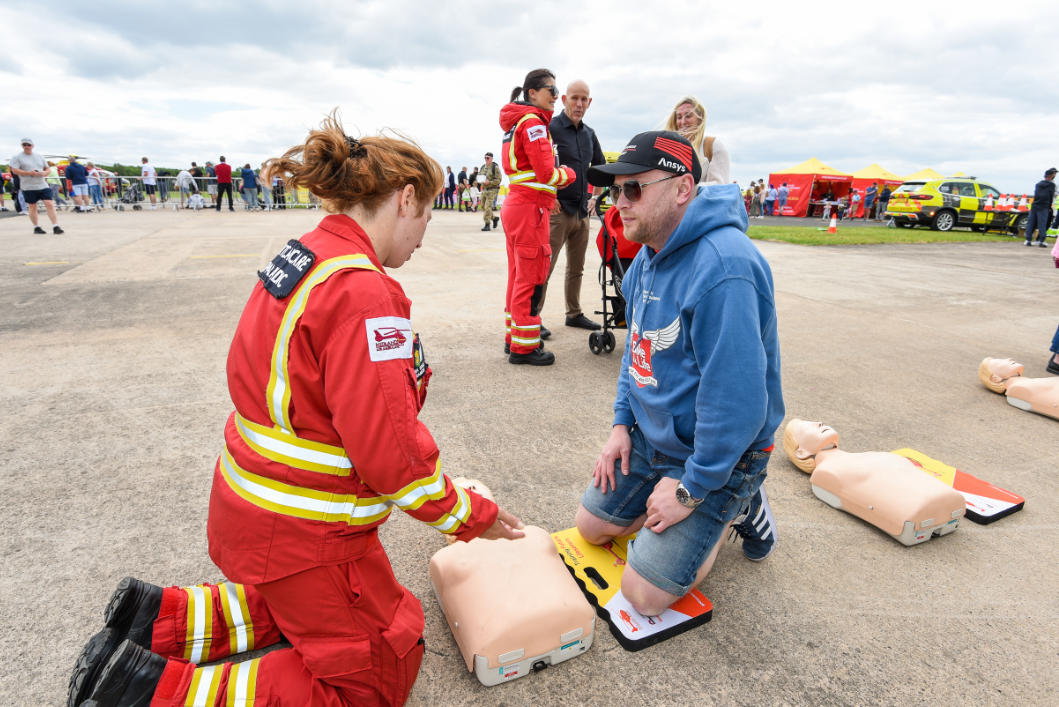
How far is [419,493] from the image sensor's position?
1474 millimetres

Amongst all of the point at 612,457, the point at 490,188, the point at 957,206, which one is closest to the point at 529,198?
the point at 612,457

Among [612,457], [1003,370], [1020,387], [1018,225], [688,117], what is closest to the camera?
[612,457]

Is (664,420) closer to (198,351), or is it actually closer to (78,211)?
(198,351)

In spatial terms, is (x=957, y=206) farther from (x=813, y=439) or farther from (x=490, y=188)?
(x=813, y=439)

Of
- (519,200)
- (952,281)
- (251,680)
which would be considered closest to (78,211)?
(519,200)

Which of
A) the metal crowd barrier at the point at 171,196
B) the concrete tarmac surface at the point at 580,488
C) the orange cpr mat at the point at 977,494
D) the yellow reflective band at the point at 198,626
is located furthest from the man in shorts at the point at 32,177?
the orange cpr mat at the point at 977,494

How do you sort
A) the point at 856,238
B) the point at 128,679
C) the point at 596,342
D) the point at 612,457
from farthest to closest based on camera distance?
1. the point at 856,238
2. the point at 596,342
3. the point at 612,457
4. the point at 128,679

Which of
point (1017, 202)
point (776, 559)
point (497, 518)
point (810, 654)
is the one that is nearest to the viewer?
point (497, 518)

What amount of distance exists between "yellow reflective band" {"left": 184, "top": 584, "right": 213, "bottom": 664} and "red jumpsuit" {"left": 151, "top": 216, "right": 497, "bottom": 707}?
0.96ft

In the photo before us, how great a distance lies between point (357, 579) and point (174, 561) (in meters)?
1.24

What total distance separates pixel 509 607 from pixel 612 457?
83 centimetres

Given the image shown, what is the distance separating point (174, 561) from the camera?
2.27 meters

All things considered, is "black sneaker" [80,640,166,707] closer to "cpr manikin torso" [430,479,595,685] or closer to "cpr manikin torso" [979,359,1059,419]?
"cpr manikin torso" [430,479,595,685]

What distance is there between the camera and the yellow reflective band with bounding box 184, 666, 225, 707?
1428 millimetres
